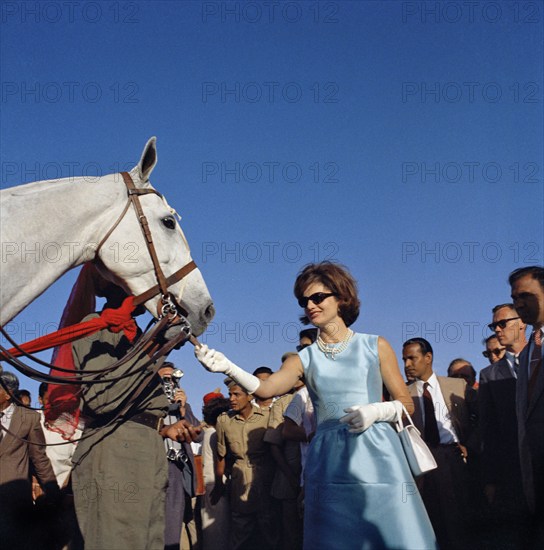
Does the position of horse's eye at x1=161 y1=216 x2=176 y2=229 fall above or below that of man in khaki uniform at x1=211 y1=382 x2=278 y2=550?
above

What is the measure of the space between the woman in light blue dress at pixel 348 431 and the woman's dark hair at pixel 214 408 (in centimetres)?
554

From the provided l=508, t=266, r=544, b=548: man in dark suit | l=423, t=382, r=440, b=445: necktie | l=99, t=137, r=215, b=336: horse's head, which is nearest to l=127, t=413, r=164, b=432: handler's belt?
l=99, t=137, r=215, b=336: horse's head

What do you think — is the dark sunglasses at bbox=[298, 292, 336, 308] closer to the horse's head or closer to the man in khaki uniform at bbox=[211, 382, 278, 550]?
the horse's head

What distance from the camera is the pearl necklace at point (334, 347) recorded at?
16.0 ft

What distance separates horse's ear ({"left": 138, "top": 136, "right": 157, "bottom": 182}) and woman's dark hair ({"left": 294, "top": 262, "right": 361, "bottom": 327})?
4.34 ft

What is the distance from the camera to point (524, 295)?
18.5ft

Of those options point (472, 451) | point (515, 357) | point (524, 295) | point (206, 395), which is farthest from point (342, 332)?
point (206, 395)

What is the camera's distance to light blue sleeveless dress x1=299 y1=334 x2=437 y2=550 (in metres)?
4.28

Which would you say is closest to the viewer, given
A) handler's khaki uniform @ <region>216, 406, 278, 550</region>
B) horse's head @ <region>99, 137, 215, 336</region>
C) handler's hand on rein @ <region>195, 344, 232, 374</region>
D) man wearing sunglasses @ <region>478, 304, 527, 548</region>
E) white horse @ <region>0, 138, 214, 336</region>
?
white horse @ <region>0, 138, 214, 336</region>

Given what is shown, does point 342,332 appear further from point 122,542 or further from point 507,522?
point 507,522

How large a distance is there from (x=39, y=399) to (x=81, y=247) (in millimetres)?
4869

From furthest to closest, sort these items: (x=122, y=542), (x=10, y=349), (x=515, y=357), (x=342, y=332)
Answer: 1. (x=515, y=357)
2. (x=342, y=332)
3. (x=122, y=542)
4. (x=10, y=349)

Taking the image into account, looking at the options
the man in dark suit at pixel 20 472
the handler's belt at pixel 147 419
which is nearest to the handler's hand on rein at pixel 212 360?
the handler's belt at pixel 147 419

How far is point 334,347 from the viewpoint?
16.2ft
